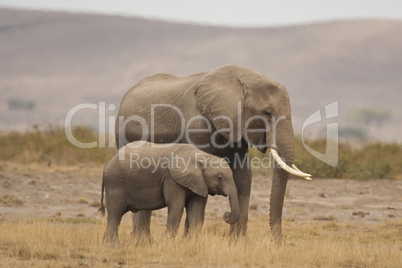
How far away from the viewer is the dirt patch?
570 inches

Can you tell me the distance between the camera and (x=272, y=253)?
28.7ft

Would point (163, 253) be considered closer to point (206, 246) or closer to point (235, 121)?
point (206, 246)

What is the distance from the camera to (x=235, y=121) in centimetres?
969

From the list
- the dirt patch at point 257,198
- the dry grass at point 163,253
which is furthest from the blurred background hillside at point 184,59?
the dry grass at point 163,253

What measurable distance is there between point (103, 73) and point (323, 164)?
82890mm

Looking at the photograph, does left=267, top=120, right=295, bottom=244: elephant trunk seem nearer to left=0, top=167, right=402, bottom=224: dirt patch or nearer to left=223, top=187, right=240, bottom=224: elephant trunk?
left=223, top=187, right=240, bottom=224: elephant trunk

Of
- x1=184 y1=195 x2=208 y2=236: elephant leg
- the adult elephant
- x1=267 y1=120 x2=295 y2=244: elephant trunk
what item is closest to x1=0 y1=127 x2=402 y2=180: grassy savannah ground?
the adult elephant

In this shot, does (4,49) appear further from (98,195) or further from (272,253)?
(272,253)

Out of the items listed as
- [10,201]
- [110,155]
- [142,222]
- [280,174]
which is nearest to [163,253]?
[280,174]

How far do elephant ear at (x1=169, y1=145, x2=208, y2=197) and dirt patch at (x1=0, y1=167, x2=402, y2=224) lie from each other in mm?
4685

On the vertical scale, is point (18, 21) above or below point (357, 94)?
above

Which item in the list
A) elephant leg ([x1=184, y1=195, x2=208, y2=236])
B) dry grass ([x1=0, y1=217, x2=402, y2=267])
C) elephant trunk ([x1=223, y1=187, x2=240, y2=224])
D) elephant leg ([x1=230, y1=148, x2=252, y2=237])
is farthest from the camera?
elephant leg ([x1=230, y1=148, x2=252, y2=237])

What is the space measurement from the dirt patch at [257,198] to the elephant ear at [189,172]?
468 centimetres

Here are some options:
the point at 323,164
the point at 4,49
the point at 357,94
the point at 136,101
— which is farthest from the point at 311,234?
the point at 4,49
